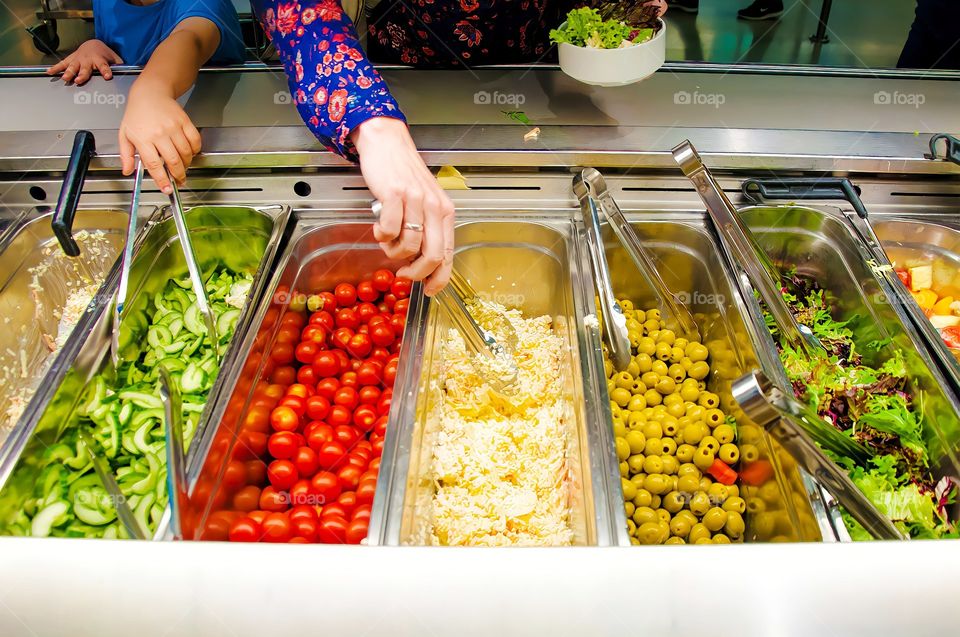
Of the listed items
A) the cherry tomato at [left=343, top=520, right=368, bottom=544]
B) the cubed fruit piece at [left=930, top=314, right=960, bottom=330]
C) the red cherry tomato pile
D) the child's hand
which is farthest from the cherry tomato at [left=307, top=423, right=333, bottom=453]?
the cubed fruit piece at [left=930, top=314, right=960, bottom=330]

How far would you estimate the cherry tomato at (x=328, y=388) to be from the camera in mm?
1980

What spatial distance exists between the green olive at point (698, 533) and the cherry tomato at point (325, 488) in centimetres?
94

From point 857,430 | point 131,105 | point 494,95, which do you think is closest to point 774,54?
point 494,95

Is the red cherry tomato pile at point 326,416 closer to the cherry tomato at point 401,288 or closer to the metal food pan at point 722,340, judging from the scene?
the cherry tomato at point 401,288

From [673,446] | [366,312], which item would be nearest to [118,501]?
[366,312]

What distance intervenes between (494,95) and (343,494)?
145 centimetres

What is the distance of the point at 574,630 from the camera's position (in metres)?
0.97

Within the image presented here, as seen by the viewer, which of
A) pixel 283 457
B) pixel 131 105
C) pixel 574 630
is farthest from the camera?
pixel 131 105

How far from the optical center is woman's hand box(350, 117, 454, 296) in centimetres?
138

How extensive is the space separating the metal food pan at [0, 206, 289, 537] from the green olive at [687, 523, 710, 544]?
4.13ft

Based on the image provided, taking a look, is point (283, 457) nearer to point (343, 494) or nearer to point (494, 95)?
point (343, 494)

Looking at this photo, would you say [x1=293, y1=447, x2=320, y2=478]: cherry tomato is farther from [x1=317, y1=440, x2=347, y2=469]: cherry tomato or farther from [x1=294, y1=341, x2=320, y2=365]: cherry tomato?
[x1=294, y1=341, x2=320, y2=365]: cherry tomato

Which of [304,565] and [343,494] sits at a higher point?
[343,494]

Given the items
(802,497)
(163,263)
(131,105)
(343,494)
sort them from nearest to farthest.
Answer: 1. (802,497)
2. (343,494)
3. (131,105)
4. (163,263)
